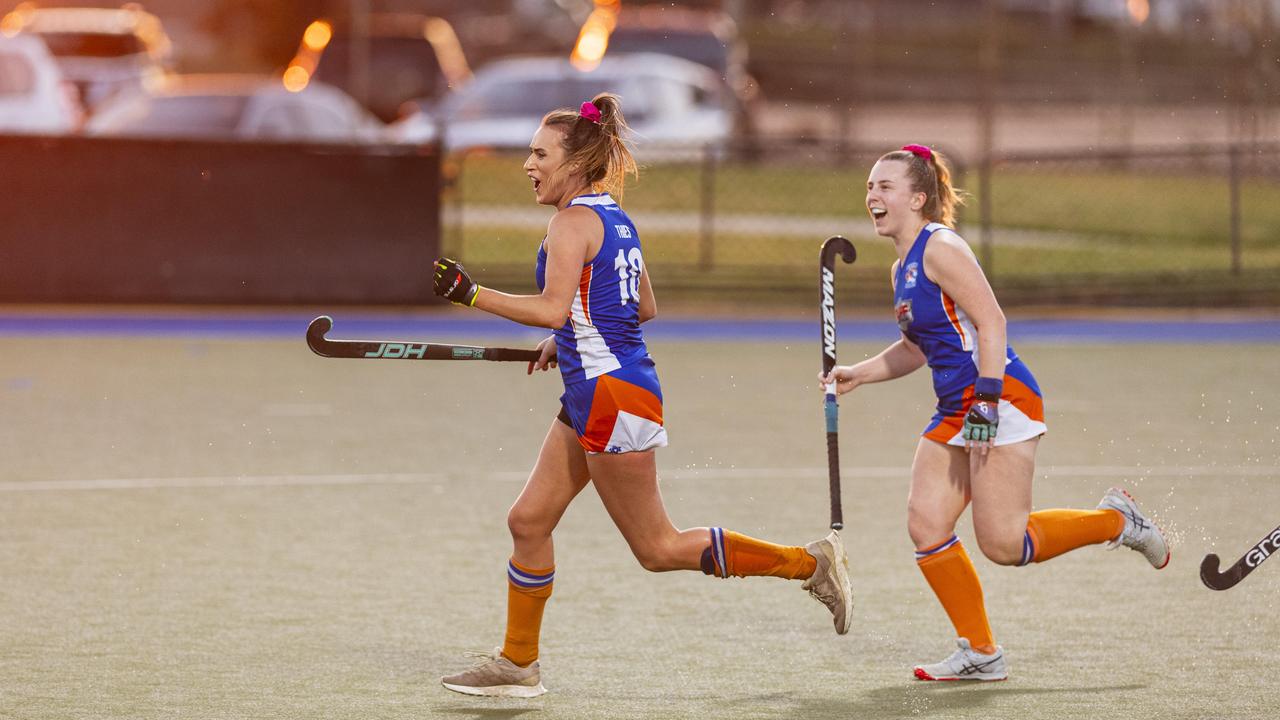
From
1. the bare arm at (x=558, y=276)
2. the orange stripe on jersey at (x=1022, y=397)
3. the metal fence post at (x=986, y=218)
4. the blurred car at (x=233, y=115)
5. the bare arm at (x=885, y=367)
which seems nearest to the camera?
the bare arm at (x=558, y=276)

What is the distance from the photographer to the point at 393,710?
6000 mm

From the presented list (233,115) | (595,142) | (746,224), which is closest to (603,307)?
(595,142)

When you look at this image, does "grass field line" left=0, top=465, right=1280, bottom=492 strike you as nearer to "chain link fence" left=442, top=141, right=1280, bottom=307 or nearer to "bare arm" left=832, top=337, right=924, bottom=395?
"bare arm" left=832, top=337, right=924, bottom=395

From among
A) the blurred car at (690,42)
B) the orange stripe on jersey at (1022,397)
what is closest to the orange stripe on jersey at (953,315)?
the orange stripe on jersey at (1022,397)

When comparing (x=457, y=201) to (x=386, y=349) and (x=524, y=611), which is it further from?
(x=386, y=349)

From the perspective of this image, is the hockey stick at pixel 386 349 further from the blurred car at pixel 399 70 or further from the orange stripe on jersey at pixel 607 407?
the blurred car at pixel 399 70

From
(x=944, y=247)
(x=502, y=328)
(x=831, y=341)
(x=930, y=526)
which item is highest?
(x=944, y=247)

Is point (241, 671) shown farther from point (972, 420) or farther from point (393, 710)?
point (972, 420)

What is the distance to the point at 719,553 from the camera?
6367 millimetres

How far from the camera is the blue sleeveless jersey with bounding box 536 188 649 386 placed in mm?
6094

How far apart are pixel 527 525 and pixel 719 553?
0.65m

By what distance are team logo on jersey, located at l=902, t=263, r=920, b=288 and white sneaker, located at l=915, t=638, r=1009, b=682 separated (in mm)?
1206

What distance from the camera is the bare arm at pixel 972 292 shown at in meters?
6.18

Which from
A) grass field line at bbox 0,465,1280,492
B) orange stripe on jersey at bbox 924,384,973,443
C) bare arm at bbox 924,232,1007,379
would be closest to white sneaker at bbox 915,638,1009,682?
orange stripe on jersey at bbox 924,384,973,443
